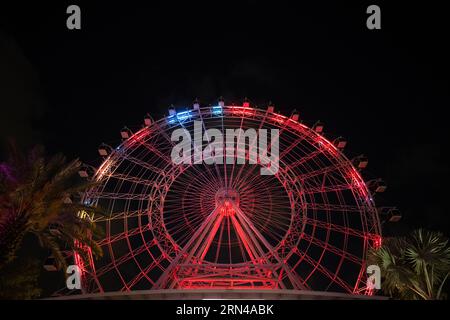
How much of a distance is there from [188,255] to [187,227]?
8.18 ft

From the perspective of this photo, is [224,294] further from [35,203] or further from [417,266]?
[417,266]

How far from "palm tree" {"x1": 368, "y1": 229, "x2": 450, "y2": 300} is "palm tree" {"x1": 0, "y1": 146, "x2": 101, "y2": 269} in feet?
42.7

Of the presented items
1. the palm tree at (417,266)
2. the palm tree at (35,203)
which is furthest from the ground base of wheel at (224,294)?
the palm tree at (417,266)

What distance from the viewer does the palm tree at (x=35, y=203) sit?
1634 cm

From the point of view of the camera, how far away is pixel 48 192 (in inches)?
669

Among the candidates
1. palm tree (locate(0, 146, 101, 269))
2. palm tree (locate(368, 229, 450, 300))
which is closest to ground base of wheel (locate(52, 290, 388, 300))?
palm tree (locate(0, 146, 101, 269))

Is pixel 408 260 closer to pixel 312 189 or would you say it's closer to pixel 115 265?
pixel 312 189

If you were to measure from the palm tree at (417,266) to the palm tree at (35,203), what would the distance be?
42.7 ft

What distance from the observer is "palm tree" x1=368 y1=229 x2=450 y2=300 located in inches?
843

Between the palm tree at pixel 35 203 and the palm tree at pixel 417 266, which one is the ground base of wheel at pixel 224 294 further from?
the palm tree at pixel 417 266

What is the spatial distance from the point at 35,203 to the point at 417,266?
16358mm

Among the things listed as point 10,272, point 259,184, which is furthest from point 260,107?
point 10,272

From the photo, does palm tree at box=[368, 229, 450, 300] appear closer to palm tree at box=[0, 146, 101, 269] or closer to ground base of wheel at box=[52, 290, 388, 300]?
ground base of wheel at box=[52, 290, 388, 300]

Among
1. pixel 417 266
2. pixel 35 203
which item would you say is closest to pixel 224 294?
pixel 35 203
